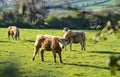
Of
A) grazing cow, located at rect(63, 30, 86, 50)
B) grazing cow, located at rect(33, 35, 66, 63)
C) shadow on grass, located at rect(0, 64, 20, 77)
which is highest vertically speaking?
shadow on grass, located at rect(0, 64, 20, 77)

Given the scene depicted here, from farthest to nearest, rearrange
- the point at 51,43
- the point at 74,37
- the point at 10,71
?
the point at 74,37
the point at 51,43
the point at 10,71

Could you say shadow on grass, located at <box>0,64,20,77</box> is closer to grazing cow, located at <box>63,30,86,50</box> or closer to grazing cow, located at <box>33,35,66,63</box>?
grazing cow, located at <box>33,35,66,63</box>

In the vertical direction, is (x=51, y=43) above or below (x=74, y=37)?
above

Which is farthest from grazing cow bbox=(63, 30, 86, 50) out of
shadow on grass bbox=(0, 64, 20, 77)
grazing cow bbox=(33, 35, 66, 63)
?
shadow on grass bbox=(0, 64, 20, 77)

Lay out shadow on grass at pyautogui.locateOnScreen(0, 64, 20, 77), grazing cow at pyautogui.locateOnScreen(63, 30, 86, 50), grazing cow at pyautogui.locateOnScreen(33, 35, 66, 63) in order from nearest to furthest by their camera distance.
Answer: shadow on grass at pyautogui.locateOnScreen(0, 64, 20, 77) < grazing cow at pyautogui.locateOnScreen(33, 35, 66, 63) < grazing cow at pyautogui.locateOnScreen(63, 30, 86, 50)

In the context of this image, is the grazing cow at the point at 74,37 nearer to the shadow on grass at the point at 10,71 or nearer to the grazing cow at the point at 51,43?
the grazing cow at the point at 51,43

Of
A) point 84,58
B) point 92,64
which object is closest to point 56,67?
point 92,64

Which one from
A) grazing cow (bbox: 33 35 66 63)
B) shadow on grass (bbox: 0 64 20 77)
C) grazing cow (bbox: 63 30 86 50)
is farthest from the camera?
grazing cow (bbox: 63 30 86 50)

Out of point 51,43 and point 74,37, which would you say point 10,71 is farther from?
point 74,37

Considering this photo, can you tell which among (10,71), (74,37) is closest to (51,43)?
(74,37)

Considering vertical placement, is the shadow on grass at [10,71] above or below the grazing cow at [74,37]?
above

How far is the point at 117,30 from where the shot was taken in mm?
1680

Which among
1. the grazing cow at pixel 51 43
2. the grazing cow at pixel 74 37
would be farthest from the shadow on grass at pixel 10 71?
the grazing cow at pixel 74 37

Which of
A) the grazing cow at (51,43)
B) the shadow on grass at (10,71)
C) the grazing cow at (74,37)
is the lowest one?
the grazing cow at (74,37)
